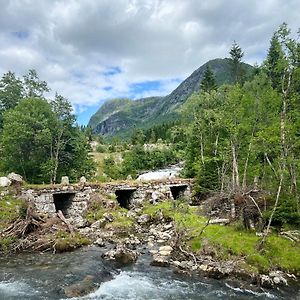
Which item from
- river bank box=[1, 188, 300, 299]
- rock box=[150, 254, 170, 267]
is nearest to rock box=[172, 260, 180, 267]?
river bank box=[1, 188, 300, 299]

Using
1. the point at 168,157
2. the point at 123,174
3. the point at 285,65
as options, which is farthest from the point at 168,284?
the point at 168,157

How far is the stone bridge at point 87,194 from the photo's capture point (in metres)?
33.2

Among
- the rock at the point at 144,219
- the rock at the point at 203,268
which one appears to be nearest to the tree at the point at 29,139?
the rock at the point at 144,219

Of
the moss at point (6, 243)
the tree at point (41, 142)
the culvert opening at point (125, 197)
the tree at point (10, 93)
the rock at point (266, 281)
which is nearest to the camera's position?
the rock at point (266, 281)

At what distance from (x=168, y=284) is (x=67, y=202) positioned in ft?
68.2

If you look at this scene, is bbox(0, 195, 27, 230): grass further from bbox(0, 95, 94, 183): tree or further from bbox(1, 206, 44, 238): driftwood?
bbox(0, 95, 94, 183): tree

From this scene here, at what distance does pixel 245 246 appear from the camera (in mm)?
21641

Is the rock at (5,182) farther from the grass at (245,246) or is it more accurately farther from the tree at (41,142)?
the grass at (245,246)

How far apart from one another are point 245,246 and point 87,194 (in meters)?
19.1

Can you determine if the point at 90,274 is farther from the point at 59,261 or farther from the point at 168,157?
the point at 168,157

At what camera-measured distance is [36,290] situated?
17031 millimetres

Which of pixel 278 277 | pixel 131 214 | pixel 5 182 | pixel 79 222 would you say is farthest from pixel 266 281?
pixel 5 182

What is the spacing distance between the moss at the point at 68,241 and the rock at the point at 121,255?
3275 millimetres

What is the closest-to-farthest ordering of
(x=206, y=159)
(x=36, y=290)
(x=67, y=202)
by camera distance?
(x=36, y=290) < (x=67, y=202) < (x=206, y=159)
